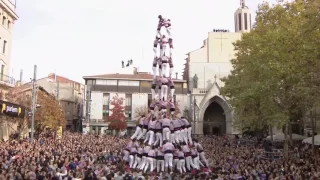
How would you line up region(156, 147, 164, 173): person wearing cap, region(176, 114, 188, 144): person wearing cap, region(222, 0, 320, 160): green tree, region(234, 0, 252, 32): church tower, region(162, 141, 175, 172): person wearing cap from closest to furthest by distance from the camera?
1. region(162, 141, 175, 172): person wearing cap
2. region(156, 147, 164, 173): person wearing cap
3. region(176, 114, 188, 144): person wearing cap
4. region(222, 0, 320, 160): green tree
5. region(234, 0, 252, 32): church tower

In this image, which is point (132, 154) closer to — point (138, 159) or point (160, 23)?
point (138, 159)

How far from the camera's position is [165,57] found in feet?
80.1

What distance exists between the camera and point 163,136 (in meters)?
22.0

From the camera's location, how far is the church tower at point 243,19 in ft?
262

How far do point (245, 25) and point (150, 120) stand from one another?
206 ft

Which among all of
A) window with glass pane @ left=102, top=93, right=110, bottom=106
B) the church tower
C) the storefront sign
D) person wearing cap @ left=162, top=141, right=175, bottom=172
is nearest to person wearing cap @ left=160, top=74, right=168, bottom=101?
person wearing cap @ left=162, top=141, right=175, bottom=172

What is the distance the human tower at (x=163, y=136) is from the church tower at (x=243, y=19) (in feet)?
193

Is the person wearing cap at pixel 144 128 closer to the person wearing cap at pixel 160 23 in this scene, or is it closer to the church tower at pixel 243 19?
the person wearing cap at pixel 160 23

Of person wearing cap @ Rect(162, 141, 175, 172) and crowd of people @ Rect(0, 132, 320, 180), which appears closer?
crowd of people @ Rect(0, 132, 320, 180)

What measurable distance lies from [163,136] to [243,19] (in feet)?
211

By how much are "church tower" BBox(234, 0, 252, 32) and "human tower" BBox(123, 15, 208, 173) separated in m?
58.9

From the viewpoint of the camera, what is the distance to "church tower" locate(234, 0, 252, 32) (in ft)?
262

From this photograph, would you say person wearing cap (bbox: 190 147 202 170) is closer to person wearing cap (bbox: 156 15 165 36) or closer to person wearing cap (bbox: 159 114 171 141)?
person wearing cap (bbox: 159 114 171 141)

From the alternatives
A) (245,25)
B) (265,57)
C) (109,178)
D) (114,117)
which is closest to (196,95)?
(114,117)
